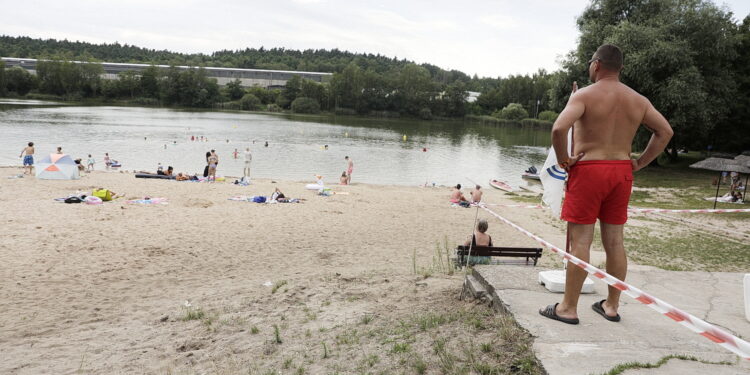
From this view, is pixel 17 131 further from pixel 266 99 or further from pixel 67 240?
pixel 266 99

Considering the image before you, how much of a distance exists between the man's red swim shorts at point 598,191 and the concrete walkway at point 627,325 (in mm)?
917

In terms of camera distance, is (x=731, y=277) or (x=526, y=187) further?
(x=526, y=187)

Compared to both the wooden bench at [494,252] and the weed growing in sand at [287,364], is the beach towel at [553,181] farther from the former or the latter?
the wooden bench at [494,252]

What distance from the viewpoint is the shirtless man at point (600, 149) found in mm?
3496

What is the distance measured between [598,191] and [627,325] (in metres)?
1.28

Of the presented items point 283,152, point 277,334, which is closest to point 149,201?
point 277,334

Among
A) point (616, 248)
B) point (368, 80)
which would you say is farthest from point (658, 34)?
point (368, 80)

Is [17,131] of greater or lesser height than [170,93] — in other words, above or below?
below

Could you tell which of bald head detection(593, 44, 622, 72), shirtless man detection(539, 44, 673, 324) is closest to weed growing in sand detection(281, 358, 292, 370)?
shirtless man detection(539, 44, 673, 324)

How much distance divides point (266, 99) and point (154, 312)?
131881 millimetres

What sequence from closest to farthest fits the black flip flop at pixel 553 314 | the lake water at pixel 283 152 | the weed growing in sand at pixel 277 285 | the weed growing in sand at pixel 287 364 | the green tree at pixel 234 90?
the black flip flop at pixel 553 314 < the weed growing in sand at pixel 287 364 < the weed growing in sand at pixel 277 285 < the lake water at pixel 283 152 < the green tree at pixel 234 90

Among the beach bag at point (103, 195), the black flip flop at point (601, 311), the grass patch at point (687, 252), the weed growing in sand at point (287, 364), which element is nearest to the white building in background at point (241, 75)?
the beach bag at point (103, 195)

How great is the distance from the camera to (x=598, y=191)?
3516 mm

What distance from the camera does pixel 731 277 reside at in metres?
5.94
